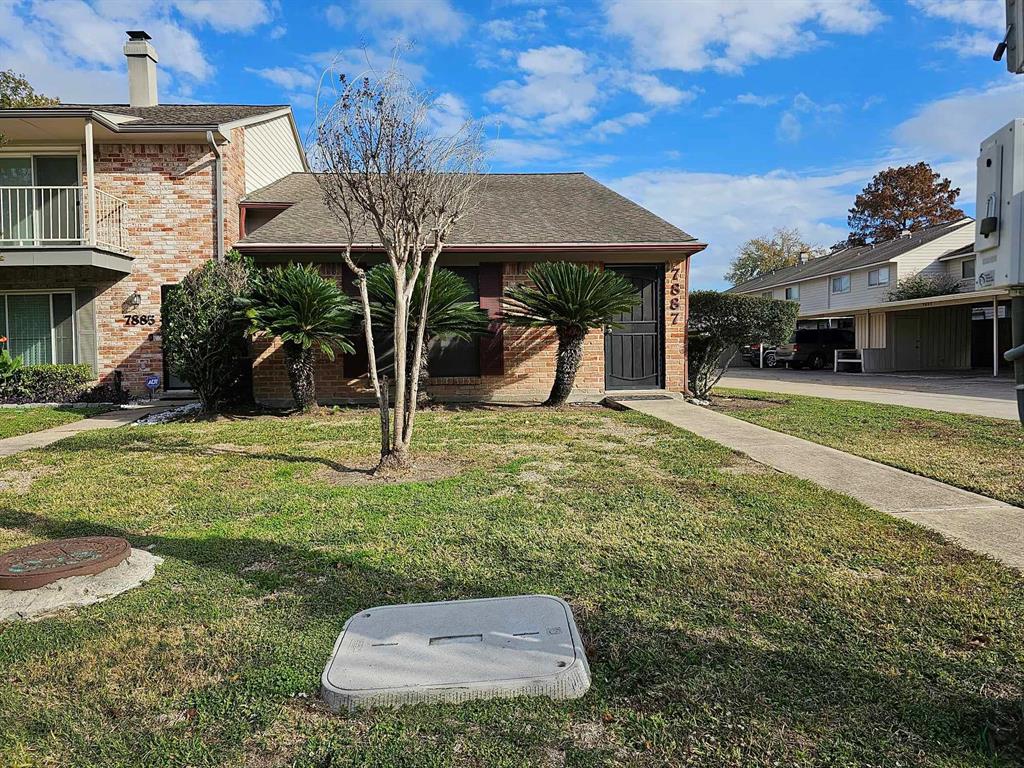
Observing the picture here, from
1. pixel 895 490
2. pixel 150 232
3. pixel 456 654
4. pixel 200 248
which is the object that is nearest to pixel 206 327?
pixel 200 248

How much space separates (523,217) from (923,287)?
68.5 ft

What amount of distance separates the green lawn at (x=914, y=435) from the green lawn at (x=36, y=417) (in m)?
10.3

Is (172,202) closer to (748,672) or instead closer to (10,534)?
(10,534)

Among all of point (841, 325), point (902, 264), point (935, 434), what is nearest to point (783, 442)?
point (935, 434)

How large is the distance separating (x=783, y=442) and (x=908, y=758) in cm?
590

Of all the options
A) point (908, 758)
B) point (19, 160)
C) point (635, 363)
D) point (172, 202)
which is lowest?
point (908, 758)

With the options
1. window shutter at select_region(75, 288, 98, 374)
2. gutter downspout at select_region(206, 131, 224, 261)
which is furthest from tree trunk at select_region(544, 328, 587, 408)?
window shutter at select_region(75, 288, 98, 374)

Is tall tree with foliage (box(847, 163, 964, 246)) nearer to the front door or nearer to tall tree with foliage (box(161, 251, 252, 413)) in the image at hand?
the front door

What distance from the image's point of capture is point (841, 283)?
31031mm

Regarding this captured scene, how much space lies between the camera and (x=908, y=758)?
1.98 metres

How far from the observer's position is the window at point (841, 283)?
30.6 metres

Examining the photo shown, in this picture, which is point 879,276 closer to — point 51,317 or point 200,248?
point 200,248

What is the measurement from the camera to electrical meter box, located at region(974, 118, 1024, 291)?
6.40 feet

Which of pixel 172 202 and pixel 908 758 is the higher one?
pixel 172 202
